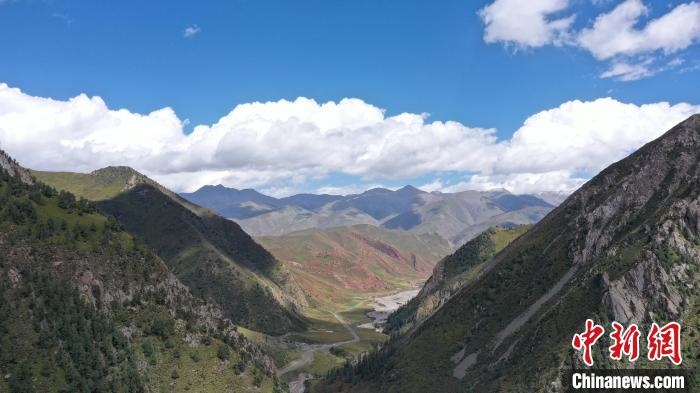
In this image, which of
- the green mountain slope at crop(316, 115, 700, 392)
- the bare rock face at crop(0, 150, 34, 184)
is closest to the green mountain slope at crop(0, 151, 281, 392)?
the bare rock face at crop(0, 150, 34, 184)

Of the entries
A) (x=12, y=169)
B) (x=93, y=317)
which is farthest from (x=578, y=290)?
(x=12, y=169)

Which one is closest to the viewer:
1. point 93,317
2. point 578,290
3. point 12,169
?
point 93,317

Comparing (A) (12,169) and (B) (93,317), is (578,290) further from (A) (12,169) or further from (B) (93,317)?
(A) (12,169)

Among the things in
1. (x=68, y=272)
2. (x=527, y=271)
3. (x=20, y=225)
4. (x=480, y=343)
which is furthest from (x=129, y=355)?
(x=527, y=271)

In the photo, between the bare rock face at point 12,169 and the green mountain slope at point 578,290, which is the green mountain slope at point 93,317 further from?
the green mountain slope at point 578,290

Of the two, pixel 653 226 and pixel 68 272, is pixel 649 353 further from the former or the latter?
pixel 68 272

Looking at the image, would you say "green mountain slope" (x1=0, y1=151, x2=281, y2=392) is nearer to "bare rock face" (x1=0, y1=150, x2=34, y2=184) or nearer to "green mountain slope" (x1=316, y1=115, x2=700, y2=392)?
"bare rock face" (x1=0, y1=150, x2=34, y2=184)
